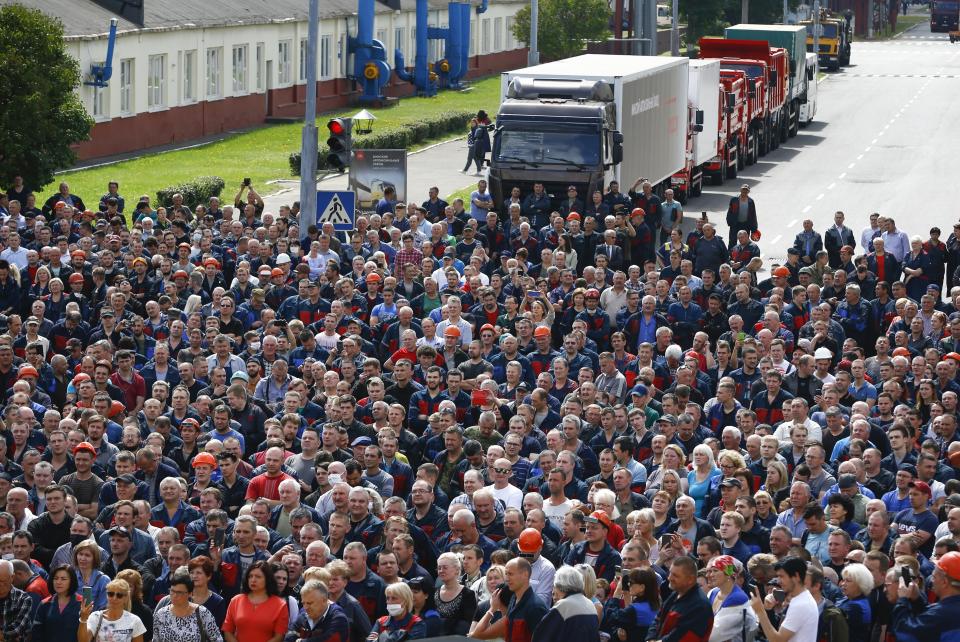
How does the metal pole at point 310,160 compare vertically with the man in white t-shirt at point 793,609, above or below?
above

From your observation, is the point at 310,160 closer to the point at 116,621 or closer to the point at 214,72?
the point at 116,621

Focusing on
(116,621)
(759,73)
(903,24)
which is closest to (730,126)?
(759,73)

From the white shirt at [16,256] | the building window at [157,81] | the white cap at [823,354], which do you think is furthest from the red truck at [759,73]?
the white cap at [823,354]

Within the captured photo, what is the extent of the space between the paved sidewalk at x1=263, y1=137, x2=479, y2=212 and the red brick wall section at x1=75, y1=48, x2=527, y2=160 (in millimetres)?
6142

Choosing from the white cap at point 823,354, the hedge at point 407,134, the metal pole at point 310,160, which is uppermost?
the metal pole at point 310,160

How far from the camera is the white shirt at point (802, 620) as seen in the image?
35.8 ft

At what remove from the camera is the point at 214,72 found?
50.3 metres

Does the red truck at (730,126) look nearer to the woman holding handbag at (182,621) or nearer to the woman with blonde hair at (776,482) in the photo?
the woman with blonde hair at (776,482)

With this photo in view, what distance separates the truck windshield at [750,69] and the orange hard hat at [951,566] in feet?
Result: 112

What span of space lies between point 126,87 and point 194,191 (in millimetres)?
11275

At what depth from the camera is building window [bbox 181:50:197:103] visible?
4862 cm

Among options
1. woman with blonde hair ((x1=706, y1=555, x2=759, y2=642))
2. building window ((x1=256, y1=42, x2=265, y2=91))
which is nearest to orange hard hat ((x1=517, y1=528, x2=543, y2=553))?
woman with blonde hair ((x1=706, y1=555, x2=759, y2=642))

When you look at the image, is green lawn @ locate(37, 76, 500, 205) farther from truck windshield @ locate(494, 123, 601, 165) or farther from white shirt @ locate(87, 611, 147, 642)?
white shirt @ locate(87, 611, 147, 642)

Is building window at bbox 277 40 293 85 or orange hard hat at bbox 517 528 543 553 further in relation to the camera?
building window at bbox 277 40 293 85
